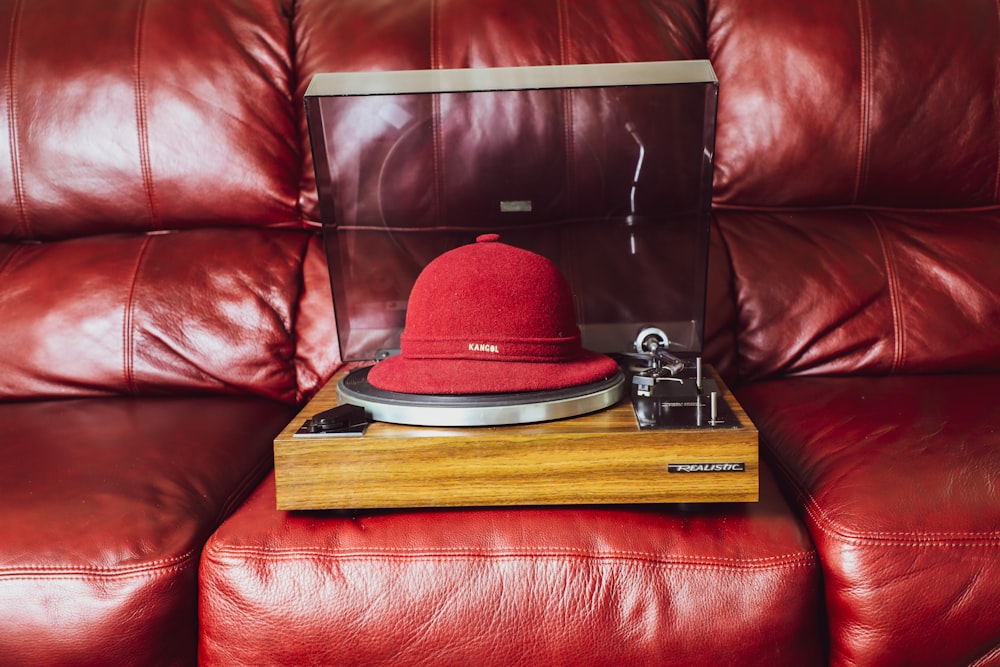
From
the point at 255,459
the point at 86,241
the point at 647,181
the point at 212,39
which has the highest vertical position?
the point at 212,39

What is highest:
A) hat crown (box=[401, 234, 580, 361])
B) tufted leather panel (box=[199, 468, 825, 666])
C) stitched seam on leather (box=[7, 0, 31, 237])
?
stitched seam on leather (box=[7, 0, 31, 237])

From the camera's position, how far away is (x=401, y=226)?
1.34 m

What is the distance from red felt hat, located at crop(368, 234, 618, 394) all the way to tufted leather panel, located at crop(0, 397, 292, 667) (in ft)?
0.89

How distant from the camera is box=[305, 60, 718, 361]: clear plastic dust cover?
1172 millimetres

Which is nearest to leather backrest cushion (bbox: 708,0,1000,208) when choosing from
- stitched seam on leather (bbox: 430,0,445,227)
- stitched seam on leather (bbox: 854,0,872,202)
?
stitched seam on leather (bbox: 854,0,872,202)

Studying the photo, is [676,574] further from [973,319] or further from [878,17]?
[878,17]

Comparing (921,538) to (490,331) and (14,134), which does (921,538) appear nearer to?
(490,331)

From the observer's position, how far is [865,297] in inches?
57.9

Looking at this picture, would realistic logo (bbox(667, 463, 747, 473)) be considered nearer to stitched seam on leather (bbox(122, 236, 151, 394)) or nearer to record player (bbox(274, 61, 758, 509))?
record player (bbox(274, 61, 758, 509))

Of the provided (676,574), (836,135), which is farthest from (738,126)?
(676,574)

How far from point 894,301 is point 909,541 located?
0.69m

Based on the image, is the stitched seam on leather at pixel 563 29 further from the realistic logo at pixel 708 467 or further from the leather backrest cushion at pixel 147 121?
the realistic logo at pixel 708 467

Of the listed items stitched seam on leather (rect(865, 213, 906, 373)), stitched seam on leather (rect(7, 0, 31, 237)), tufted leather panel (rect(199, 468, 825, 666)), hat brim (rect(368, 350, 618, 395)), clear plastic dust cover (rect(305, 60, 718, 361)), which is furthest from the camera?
stitched seam on leather (rect(7, 0, 31, 237))

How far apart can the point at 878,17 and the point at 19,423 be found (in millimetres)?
1600
